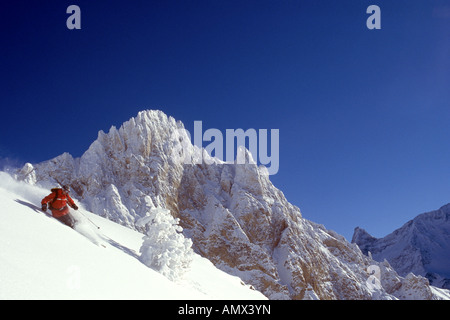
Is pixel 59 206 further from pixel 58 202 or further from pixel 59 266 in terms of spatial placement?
pixel 59 266

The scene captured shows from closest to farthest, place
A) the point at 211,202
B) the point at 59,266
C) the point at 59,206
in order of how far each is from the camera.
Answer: the point at 59,266 < the point at 59,206 < the point at 211,202

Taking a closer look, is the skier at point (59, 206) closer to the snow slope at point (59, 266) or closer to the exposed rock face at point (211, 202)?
the snow slope at point (59, 266)

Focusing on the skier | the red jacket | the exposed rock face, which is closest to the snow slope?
the skier

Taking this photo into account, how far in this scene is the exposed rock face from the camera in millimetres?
93562

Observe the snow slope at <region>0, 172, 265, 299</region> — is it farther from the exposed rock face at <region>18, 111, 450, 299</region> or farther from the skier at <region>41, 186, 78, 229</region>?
the exposed rock face at <region>18, 111, 450, 299</region>

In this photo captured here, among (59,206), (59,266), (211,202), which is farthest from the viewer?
(211,202)

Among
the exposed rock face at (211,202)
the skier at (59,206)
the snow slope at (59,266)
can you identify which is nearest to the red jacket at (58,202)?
the skier at (59,206)

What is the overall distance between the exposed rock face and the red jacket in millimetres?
76666

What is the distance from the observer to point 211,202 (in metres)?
112

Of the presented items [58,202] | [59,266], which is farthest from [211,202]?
[59,266]

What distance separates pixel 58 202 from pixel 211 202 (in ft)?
332
